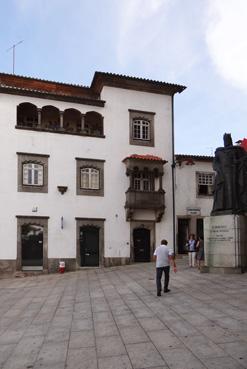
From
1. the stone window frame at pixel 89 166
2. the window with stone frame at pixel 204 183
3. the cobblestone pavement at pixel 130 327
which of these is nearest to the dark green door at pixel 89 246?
the stone window frame at pixel 89 166

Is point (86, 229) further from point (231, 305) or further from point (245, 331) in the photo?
point (245, 331)

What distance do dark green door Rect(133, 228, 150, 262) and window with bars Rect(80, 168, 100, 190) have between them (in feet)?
13.2

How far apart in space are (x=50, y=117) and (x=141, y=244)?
10.2 metres

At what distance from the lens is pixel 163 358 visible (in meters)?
7.46

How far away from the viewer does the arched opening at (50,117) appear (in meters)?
28.4

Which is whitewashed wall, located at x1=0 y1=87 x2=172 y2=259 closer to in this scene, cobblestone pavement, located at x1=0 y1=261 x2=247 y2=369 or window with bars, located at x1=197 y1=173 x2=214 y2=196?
window with bars, located at x1=197 y1=173 x2=214 y2=196

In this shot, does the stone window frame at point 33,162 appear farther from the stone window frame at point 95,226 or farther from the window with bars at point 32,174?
the stone window frame at point 95,226

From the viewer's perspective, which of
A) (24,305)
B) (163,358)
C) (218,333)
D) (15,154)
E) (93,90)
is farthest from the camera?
(93,90)

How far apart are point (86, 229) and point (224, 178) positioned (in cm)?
1116

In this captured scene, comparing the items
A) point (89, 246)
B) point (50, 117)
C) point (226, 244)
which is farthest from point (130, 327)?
point (50, 117)

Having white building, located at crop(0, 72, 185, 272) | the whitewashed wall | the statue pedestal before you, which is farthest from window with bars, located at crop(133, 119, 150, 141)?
the statue pedestal

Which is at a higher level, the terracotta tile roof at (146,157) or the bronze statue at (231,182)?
the terracotta tile roof at (146,157)

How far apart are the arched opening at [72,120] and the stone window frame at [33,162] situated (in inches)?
118

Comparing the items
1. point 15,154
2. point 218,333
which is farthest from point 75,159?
point 218,333
